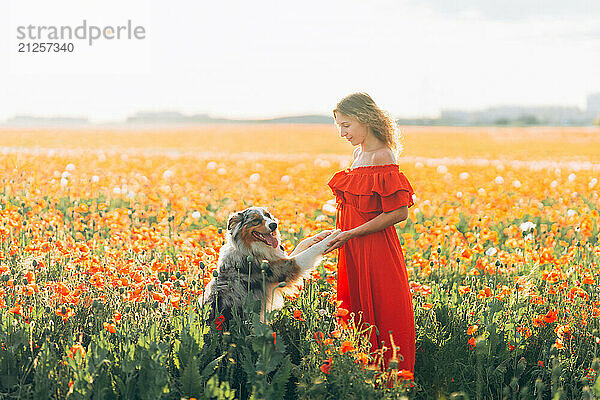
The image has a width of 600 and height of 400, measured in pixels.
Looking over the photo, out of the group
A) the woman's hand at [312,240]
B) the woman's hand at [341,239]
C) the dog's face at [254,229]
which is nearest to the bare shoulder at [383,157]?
the woman's hand at [341,239]

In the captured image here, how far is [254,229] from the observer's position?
181 inches

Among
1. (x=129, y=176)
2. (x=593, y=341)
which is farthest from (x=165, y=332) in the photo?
(x=129, y=176)

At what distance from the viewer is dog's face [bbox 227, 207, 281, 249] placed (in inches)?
181

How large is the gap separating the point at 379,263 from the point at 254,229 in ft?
3.14

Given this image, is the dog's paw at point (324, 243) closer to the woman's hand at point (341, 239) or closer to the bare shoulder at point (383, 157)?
the woman's hand at point (341, 239)

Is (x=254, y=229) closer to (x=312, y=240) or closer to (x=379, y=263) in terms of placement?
(x=312, y=240)

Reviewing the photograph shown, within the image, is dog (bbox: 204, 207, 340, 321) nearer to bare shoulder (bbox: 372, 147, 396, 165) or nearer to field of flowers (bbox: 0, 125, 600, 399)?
field of flowers (bbox: 0, 125, 600, 399)

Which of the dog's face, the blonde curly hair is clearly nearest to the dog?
the dog's face

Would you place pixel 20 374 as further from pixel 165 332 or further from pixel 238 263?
pixel 238 263

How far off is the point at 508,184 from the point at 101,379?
10.4m

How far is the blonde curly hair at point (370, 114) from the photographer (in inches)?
171

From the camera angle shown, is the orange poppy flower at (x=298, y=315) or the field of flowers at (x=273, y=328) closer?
Answer: the field of flowers at (x=273, y=328)

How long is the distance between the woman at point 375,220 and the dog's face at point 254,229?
1.50 ft

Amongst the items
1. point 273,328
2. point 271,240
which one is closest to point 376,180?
point 271,240
